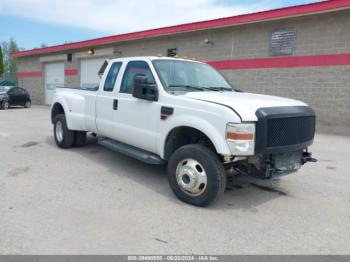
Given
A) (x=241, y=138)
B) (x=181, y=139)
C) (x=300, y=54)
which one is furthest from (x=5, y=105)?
(x=241, y=138)

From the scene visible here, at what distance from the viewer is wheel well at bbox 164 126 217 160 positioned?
15.6 feet

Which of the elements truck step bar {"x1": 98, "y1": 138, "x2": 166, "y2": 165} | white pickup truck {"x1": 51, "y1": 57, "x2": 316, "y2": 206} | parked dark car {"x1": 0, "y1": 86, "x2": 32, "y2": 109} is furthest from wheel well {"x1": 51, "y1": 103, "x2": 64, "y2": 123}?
parked dark car {"x1": 0, "y1": 86, "x2": 32, "y2": 109}

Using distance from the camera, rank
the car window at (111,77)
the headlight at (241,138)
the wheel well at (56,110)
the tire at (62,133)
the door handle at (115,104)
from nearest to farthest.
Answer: the headlight at (241,138) → the door handle at (115,104) → the car window at (111,77) → the tire at (62,133) → the wheel well at (56,110)

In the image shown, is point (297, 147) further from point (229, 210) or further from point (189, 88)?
point (189, 88)

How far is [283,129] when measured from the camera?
4246 mm

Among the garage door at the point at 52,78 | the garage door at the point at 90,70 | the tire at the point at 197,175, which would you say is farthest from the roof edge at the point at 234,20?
the tire at the point at 197,175

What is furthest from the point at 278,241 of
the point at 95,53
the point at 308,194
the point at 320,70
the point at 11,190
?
the point at 95,53

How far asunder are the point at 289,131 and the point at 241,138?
2.79 ft

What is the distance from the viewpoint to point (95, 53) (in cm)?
2014

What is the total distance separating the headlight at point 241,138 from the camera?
153 inches

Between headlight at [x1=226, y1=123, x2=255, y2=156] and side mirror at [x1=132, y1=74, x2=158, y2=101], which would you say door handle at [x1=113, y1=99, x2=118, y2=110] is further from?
headlight at [x1=226, y1=123, x2=255, y2=156]

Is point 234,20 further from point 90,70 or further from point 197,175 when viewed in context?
point 90,70

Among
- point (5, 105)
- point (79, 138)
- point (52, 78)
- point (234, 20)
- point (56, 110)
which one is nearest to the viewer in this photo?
point (79, 138)

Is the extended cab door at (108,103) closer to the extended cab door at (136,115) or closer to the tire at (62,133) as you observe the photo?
the extended cab door at (136,115)
